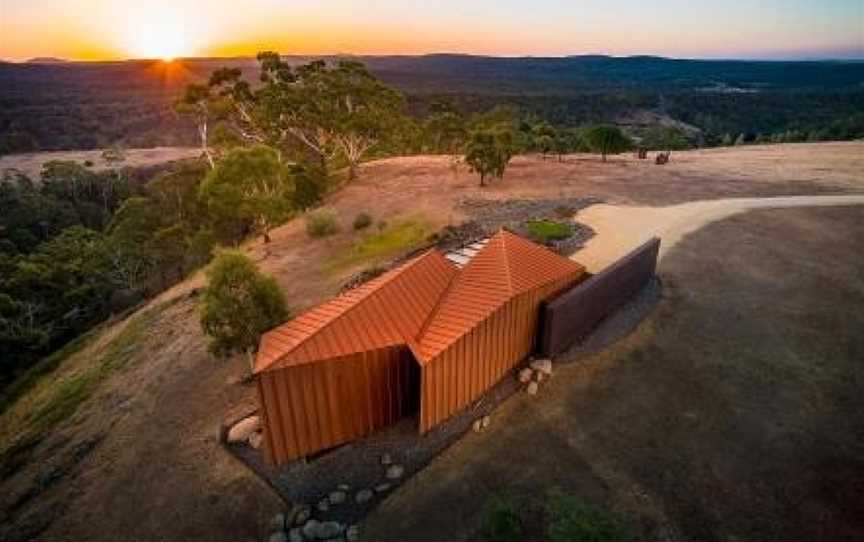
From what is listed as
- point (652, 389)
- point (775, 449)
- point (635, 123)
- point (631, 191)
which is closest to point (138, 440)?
point (652, 389)

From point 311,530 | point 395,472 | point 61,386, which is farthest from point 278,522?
point 61,386

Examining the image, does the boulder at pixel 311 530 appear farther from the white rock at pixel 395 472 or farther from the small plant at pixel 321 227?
the small plant at pixel 321 227

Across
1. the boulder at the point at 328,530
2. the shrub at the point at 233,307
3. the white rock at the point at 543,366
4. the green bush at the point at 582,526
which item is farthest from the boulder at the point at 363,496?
the shrub at the point at 233,307

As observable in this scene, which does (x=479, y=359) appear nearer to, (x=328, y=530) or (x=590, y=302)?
(x=590, y=302)

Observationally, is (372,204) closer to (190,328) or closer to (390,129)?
(390,129)

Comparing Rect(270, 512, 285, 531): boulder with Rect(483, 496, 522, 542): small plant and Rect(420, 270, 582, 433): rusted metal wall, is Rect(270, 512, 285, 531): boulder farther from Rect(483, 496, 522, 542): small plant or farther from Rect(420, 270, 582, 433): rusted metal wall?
Rect(483, 496, 522, 542): small plant

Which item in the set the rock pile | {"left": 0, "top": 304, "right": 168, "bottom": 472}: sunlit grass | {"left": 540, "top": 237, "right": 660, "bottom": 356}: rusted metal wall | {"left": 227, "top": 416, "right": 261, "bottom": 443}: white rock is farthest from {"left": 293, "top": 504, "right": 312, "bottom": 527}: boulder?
{"left": 0, "top": 304, "right": 168, "bottom": 472}: sunlit grass
